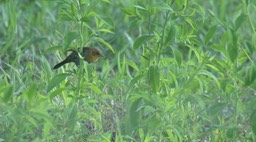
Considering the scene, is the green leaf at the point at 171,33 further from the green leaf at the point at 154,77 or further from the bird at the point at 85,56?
the bird at the point at 85,56

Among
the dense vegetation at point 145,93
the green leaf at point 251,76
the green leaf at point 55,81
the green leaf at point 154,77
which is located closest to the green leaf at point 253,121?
the dense vegetation at point 145,93

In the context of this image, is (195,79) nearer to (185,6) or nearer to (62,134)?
(185,6)

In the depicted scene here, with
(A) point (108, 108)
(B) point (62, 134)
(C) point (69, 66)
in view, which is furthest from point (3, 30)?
(B) point (62, 134)

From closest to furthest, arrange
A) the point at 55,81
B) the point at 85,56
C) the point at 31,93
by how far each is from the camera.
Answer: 1. the point at 31,93
2. the point at 55,81
3. the point at 85,56

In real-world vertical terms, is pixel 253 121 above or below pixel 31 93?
below

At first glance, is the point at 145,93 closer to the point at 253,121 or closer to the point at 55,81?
the point at 55,81

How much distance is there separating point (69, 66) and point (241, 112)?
46.3 inches

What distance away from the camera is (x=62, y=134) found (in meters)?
4.60

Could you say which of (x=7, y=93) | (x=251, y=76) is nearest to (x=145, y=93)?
(x=251, y=76)

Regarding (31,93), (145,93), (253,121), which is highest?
(31,93)

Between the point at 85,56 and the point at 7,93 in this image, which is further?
the point at 85,56

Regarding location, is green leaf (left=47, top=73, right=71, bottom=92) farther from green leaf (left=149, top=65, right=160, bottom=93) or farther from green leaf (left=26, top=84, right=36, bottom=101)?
green leaf (left=149, top=65, right=160, bottom=93)

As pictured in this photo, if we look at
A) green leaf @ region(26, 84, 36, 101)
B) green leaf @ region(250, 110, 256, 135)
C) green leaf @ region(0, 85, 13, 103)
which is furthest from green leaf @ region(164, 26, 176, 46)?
green leaf @ region(0, 85, 13, 103)

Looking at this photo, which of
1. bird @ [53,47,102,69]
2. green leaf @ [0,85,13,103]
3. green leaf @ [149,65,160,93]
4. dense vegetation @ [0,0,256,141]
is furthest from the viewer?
bird @ [53,47,102,69]
